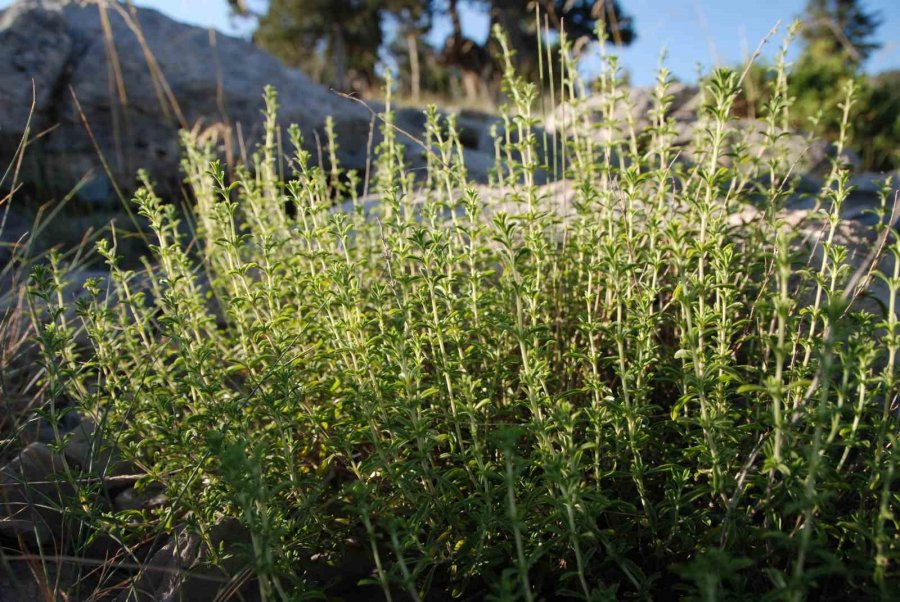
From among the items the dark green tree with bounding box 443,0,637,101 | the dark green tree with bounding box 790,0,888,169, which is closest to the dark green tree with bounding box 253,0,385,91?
the dark green tree with bounding box 443,0,637,101

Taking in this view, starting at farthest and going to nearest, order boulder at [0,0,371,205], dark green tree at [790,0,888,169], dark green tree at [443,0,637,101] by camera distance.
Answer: dark green tree at [443,0,637,101] < dark green tree at [790,0,888,169] < boulder at [0,0,371,205]

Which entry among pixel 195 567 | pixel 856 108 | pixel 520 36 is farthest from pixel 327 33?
pixel 195 567

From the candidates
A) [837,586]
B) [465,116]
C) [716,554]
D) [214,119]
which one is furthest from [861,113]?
[716,554]

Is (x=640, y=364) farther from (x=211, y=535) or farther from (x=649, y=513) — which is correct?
(x=211, y=535)

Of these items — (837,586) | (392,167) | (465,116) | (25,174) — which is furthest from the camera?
(465,116)

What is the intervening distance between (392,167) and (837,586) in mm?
2446

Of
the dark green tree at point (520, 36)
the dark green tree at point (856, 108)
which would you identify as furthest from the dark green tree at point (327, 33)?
the dark green tree at point (856, 108)

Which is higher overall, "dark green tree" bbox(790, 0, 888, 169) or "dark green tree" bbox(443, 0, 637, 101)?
"dark green tree" bbox(443, 0, 637, 101)

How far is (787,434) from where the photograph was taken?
1745mm

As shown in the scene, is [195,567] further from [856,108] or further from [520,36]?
[520,36]

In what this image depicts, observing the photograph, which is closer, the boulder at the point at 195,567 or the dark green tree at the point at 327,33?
the boulder at the point at 195,567

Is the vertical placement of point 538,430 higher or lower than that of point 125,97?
lower

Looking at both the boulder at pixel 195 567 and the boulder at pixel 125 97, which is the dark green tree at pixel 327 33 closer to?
the boulder at pixel 125 97

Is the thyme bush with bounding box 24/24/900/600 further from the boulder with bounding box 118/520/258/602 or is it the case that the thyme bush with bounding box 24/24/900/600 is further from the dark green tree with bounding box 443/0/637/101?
the dark green tree with bounding box 443/0/637/101
